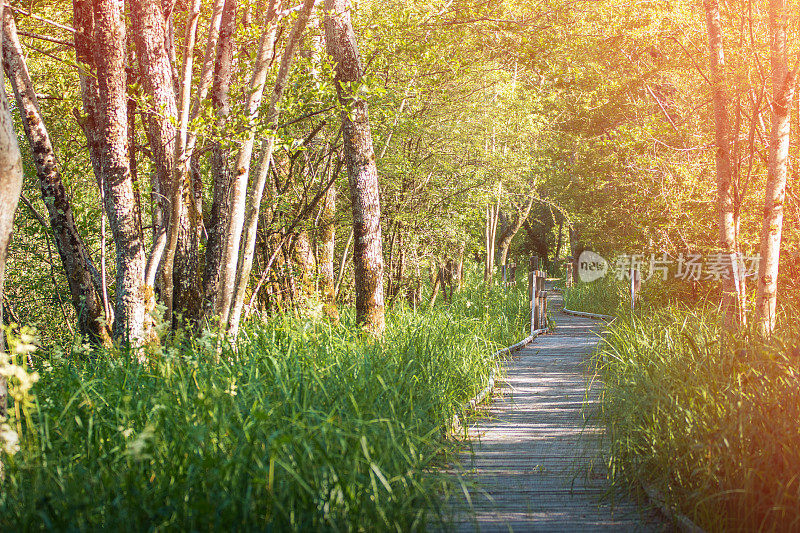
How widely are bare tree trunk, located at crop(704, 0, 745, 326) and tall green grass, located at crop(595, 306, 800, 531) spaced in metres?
2.32

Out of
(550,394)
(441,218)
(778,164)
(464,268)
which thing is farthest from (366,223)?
(464,268)

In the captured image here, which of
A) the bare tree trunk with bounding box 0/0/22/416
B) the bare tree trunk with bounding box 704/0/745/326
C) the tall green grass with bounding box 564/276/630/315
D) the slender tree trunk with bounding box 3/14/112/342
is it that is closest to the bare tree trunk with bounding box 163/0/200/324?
the slender tree trunk with bounding box 3/14/112/342

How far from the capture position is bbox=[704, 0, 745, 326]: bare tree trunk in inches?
299

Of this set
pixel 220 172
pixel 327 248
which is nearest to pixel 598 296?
pixel 327 248

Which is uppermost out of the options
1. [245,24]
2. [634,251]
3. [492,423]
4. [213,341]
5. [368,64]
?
[245,24]

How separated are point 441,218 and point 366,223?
5.34 metres

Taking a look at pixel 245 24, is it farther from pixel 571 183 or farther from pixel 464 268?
pixel 571 183

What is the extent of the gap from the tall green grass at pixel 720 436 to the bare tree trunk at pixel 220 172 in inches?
188

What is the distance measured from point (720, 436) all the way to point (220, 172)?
267 inches

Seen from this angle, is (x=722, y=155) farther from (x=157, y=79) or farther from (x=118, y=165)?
(x=118, y=165)

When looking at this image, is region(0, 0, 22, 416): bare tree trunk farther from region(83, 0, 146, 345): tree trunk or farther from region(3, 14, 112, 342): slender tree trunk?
region(3, 14, 112, 342): slender tree trunk

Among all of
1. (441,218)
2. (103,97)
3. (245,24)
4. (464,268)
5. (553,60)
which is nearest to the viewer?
(103,97)

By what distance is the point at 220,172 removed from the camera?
28.3 feet

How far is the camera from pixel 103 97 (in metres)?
6.60
